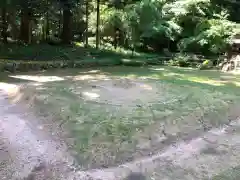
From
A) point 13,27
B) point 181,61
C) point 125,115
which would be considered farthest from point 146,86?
point 13,27

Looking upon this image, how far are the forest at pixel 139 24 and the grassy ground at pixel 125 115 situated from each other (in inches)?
391

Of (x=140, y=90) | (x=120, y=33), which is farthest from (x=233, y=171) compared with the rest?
(x=120, y=33)

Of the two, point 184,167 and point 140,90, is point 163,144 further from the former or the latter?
point 140,90

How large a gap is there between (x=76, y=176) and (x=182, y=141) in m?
2.25

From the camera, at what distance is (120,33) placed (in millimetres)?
23625

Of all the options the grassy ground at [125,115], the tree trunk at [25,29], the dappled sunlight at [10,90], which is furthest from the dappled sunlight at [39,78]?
the tree trunk at [25,29]

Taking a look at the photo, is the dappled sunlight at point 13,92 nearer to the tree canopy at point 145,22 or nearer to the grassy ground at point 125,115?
the grassy ground at point 125,115

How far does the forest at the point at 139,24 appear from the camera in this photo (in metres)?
18.9

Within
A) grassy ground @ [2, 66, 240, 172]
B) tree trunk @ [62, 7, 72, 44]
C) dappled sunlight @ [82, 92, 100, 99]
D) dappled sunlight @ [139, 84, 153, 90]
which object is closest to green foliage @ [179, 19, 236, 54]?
tree trunk @ [62, 7, 72, 44]

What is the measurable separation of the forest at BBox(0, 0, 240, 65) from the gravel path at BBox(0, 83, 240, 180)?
1162 cm

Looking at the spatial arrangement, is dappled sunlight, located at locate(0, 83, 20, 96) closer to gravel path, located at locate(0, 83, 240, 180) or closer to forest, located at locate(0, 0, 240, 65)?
gravel path, located at locate(0, 83, 240, 180)

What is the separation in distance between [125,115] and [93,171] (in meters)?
1.76

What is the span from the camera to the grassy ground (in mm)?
5957

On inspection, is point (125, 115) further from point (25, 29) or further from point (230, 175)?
point (25, 29)
